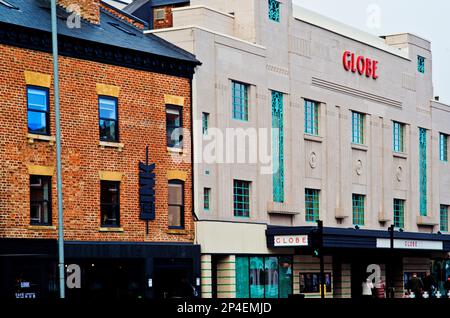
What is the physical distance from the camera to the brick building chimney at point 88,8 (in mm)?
41781

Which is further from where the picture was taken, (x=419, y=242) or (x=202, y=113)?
(x=419, y=242)

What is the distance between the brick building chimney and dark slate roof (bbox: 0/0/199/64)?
36 cm

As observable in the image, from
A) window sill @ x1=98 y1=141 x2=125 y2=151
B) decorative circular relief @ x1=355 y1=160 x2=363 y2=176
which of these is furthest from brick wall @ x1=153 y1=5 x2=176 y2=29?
decorative circular relief @ x1=355 y1=160 x2=363 y2=176

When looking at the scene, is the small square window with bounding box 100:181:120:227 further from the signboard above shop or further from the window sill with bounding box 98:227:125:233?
the signboard above shop

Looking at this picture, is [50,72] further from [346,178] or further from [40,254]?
[346,178]

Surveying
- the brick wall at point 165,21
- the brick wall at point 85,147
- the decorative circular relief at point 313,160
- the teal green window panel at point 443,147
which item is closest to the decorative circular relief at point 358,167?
the decorative circular relief at point 313,160

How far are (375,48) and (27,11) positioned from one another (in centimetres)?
2668

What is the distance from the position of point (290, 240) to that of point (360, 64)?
1413 cm

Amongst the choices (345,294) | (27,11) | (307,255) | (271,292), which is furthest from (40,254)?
(345,294)

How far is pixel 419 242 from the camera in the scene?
58.4 metres

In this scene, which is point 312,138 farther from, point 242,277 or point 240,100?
point 242,277

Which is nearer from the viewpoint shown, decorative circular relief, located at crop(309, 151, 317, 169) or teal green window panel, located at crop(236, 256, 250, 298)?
teal green window panel, located at crop(236, 256, 250, 298)

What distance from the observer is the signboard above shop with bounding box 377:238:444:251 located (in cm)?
5444

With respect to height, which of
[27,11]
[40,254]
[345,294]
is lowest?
[345,294]
